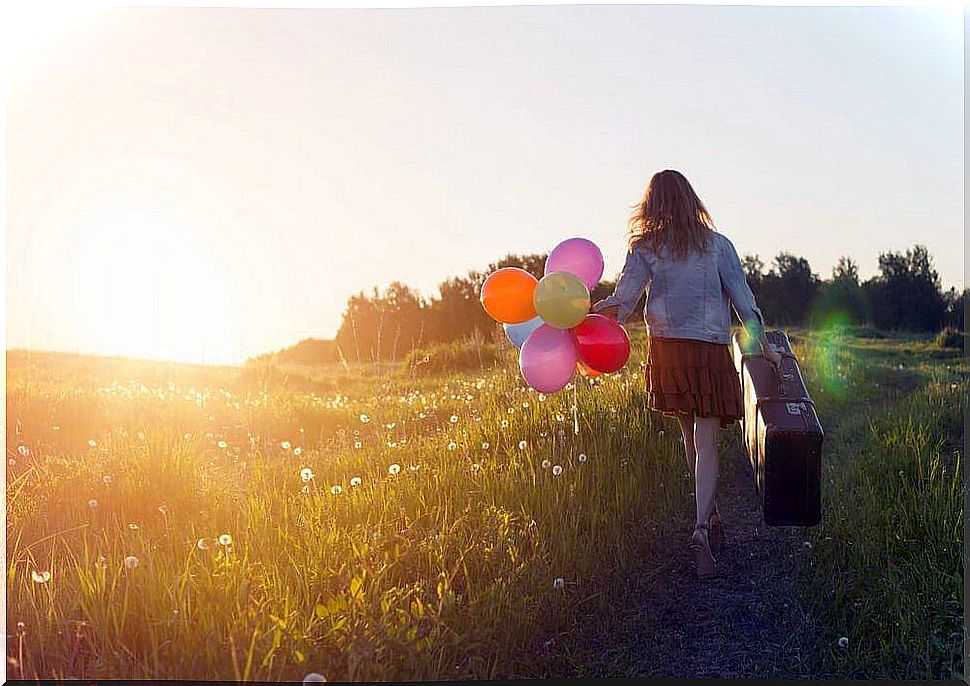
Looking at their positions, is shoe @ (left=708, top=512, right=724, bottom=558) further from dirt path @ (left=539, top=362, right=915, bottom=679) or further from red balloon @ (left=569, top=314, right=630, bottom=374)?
red balloon @ (left=569, top=314, right=630, bottom=374)

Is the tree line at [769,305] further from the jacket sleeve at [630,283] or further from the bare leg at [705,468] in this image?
the bare leg at [705,468]

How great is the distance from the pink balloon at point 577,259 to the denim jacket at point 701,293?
0.19 metres

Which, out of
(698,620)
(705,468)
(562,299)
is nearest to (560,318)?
(562,299)

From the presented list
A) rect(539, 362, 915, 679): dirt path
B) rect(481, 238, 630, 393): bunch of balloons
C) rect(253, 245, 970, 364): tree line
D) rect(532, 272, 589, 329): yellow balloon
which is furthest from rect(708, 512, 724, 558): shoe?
rect(253, 245, 970, 364): tree line

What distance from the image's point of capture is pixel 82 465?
12.5 ft

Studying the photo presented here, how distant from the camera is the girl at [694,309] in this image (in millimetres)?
3461

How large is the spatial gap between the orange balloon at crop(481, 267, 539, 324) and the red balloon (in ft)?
0.69

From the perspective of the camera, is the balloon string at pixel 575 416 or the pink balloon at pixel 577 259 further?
the balloon string at pixel 575 416

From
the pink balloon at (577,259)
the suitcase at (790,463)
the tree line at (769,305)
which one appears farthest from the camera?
the tree line at (769,305)

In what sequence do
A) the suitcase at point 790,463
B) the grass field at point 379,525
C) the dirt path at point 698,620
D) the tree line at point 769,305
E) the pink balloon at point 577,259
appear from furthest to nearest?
the tree line at point 769,305, the pink balloon at point 577,259, the suitcase at point 790,463, the dirt path at point 698,620, the grass field at point 379,525

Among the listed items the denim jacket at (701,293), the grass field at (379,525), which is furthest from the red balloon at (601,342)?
the grass field at (379,525)

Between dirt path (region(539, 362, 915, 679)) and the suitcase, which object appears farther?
the suitcase

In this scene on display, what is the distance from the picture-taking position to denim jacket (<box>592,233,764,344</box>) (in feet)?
11.4

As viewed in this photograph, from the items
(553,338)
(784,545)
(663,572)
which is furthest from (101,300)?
(784,545)
